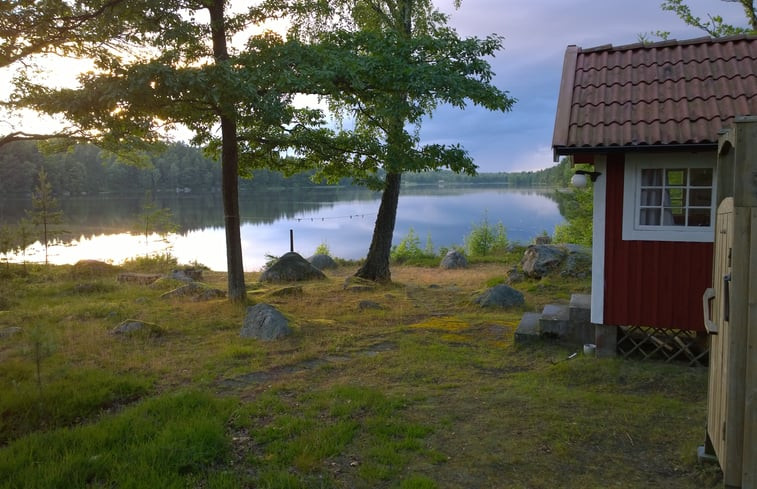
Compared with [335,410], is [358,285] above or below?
below

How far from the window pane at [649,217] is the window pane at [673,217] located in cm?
8

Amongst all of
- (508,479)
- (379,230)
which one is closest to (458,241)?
(379,230)

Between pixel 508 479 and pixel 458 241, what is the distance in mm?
32406

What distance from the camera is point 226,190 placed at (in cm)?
1017

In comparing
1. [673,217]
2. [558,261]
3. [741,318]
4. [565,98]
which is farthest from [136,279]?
[741,318]

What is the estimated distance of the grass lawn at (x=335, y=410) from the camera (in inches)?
147

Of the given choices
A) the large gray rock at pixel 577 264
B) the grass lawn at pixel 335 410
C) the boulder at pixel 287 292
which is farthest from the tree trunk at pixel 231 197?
the large gray rock at pixel 577 264

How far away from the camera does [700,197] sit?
20.3 feet

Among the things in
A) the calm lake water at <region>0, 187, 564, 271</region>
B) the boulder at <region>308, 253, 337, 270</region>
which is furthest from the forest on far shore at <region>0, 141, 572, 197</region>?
the boulder at <region>308, 253, 337, 270</region>

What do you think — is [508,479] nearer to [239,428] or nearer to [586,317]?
[239,428]

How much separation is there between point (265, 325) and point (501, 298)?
200 inches

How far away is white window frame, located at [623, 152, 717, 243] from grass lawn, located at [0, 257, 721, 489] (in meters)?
1.59

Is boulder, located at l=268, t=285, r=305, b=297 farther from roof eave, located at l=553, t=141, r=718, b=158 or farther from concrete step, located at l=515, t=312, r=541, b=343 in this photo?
roof eave, located at l=553, t=141, r=718, b=158

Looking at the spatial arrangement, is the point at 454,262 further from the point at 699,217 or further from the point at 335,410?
the point at 335,410
